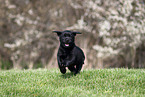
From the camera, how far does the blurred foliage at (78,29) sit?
45.7ft

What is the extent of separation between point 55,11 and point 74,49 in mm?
10761

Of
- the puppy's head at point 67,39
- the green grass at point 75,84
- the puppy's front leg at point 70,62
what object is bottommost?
the green grass at point 75,84

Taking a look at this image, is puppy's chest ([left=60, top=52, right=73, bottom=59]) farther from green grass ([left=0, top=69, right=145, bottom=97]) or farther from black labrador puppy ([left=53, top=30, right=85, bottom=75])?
green grass ([left=0, top=69, right=145, bottom=97])

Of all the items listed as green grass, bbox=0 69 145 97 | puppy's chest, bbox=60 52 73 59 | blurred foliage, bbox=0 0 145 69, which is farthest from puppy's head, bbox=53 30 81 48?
blurred foliage, bbox=0 0 145 69

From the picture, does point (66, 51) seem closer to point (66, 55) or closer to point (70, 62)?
point (66, 55)

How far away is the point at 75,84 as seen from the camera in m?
6.43

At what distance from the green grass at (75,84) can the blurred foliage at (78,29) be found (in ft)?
21.4

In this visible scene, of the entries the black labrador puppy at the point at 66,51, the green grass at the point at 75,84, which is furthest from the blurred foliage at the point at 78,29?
the black labrador puppy at the point at 66,51

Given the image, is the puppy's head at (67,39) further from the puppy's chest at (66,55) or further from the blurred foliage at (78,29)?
the blurred foliage at (78,29)

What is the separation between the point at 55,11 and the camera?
56.0 ft

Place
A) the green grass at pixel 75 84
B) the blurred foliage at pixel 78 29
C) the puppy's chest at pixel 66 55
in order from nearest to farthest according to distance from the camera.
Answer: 1. the green grass at pixel 75 84
2. the puppy's chest at pixel 66 55
3. the blurred foliage at pixel 78 29

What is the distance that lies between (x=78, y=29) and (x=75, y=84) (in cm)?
900

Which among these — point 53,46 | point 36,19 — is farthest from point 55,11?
point 53,46

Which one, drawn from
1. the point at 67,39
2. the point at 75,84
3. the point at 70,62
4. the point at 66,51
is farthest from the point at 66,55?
the point at 75,84
